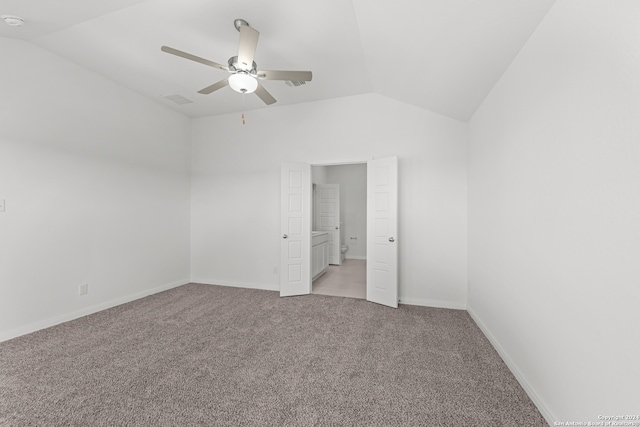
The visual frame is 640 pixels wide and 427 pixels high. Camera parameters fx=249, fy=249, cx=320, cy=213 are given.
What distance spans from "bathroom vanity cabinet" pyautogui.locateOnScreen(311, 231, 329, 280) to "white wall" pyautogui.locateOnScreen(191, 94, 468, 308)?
0.77 metres

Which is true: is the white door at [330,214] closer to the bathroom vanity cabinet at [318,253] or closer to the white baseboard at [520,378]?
the bathroom vanity cabinet at [318,253]

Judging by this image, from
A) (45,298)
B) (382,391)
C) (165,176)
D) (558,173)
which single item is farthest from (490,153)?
(45,298)

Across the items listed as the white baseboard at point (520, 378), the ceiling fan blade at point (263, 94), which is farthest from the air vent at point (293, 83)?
the white baseboard at point (520, 378)

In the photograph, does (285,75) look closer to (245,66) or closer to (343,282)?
(245,66)

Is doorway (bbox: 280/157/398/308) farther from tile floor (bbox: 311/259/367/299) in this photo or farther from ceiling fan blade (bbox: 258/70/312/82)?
ceiling fan blade (bbox: 258/70/312/82)

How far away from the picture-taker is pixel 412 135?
3.79 metres

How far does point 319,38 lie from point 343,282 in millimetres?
3971

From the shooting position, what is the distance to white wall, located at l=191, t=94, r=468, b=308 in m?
3.63

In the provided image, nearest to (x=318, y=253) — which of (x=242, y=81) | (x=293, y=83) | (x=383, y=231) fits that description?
(x=383, y=231)

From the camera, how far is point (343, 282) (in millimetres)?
4918

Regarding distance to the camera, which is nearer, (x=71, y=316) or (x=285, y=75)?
(x=285, y=75)

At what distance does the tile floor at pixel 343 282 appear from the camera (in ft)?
14.0

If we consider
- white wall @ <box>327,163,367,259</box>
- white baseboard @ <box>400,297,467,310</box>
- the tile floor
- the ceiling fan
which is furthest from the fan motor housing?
white wall @ <box>327,163,367,259</box>

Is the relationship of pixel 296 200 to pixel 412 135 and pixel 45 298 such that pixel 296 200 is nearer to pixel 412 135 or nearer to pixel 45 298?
pixel 412 135
